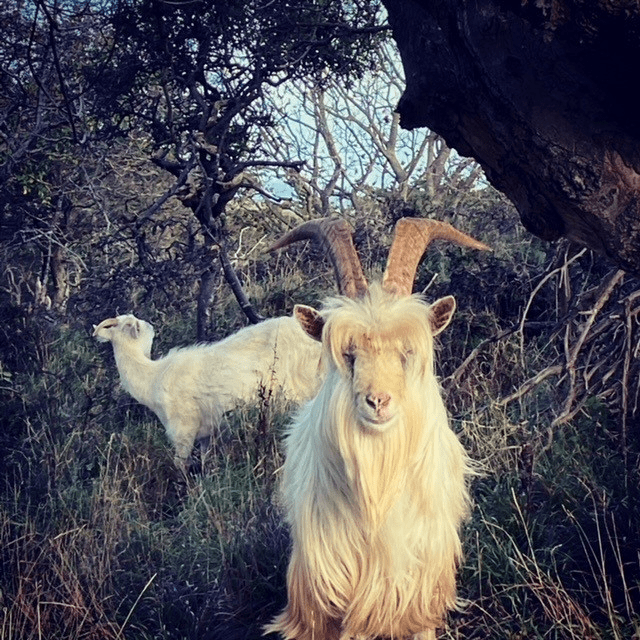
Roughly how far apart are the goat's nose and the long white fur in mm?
119

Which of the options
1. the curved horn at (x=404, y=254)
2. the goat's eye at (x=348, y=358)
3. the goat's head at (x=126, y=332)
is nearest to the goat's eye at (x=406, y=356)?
the goat's eye at (x=348, y=358)

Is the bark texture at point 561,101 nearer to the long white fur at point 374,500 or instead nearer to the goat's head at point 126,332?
the long white fur at point 374,500

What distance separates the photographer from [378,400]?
12.6 feet

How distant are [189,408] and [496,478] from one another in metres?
2.88

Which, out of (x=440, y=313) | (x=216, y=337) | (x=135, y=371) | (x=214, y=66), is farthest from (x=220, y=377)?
(x=440, y=313)

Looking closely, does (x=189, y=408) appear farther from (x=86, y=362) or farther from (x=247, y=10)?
(x=247, y=10)

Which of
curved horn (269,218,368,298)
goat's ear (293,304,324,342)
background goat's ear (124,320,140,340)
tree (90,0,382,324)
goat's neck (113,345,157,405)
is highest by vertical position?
tree (90,0,382,324)

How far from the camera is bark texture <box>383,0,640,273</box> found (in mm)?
3248

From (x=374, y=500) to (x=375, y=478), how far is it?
104mm

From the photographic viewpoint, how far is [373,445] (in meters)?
4.05

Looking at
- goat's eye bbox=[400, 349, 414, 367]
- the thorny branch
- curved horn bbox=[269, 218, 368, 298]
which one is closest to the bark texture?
goat's eye bbox=[400, 349, 414, 367]

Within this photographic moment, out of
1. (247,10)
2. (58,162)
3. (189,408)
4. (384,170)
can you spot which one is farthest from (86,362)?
(384,170)

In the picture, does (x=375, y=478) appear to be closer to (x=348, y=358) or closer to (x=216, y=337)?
(x=348, y=358)

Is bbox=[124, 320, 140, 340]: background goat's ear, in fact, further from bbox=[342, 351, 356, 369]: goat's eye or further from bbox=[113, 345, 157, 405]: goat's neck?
bbox=[342, 351, 356, 369]: goat's eye
